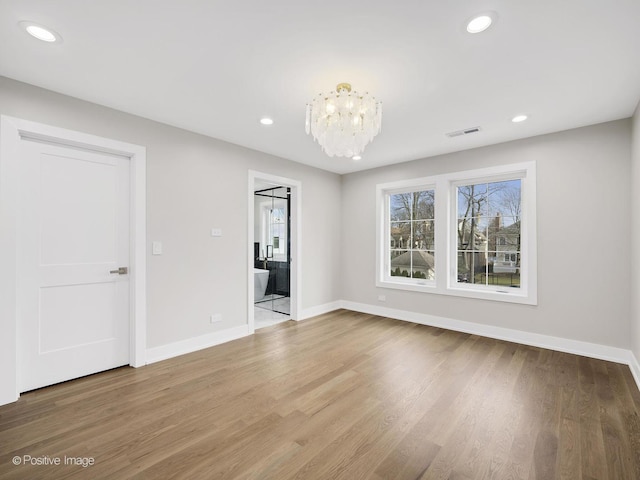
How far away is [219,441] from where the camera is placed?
191cm

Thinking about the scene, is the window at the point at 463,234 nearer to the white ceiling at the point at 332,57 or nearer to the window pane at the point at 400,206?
the window pane at the point at 400,206

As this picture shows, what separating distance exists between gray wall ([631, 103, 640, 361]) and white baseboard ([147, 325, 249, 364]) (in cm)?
419

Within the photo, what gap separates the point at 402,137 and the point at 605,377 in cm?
320

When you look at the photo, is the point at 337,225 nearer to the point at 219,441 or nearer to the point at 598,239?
the point at 598,239

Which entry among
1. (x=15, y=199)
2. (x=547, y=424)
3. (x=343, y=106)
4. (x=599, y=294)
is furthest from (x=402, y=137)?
(x=15, y=199)

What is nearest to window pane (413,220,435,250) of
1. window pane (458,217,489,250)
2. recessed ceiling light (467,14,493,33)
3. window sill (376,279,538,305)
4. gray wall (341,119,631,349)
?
window pane (458,217,489,250)

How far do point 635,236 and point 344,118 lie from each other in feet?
10.2

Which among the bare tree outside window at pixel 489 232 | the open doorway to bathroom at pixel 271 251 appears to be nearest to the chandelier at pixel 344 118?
the bare tree outside window at pixel 489 232

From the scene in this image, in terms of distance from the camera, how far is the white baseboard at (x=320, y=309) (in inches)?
194

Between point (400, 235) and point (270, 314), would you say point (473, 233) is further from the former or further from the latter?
point (270, 314)

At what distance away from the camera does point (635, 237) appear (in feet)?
9.53

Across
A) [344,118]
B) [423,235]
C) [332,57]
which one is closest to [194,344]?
[344,118]

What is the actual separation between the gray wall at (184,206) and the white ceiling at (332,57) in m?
0.18

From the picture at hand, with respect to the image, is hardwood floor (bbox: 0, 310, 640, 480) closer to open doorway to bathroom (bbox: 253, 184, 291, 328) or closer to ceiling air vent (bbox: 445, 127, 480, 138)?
ceiling air vent (bbox: 445, 127, 480, 138)
